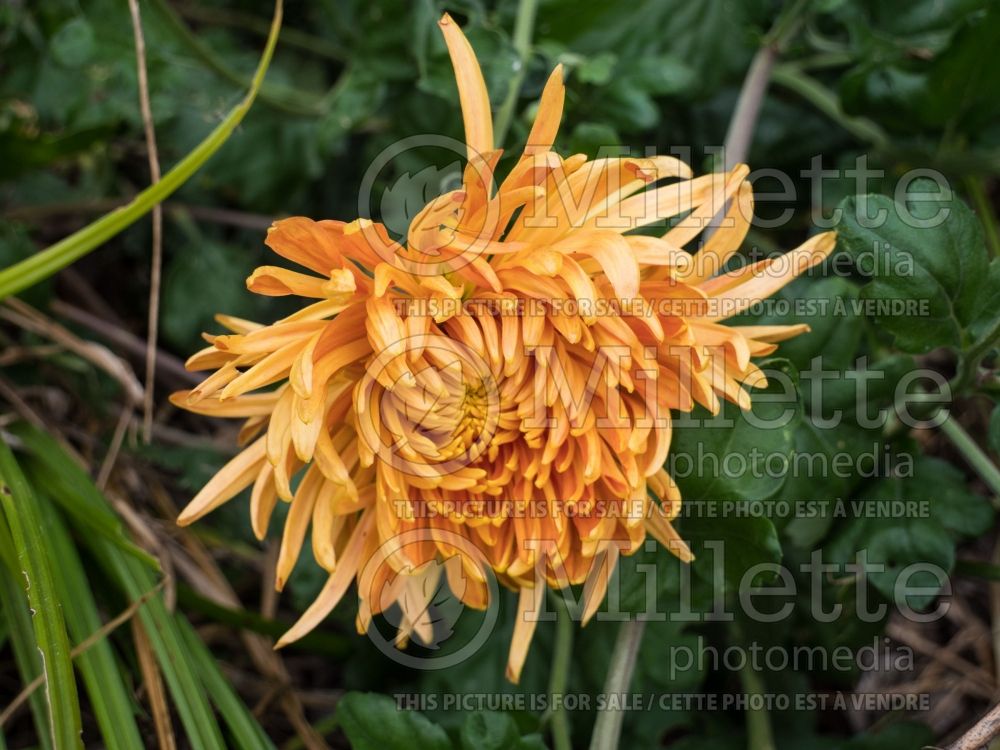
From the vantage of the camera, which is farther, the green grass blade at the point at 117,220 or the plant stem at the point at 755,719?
the plant stem at the point at 755,719

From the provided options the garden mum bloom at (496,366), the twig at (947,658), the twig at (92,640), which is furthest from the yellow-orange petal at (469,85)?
the twig at (947,658)

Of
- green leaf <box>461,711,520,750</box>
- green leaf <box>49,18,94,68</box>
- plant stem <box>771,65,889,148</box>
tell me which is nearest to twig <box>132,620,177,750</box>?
green leaf <box>461,711,520,750</box>

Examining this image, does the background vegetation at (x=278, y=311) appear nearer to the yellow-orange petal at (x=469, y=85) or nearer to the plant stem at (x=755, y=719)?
the plant stem at (x=755, y=719)

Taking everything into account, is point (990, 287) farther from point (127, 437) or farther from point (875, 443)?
point (127, 437)

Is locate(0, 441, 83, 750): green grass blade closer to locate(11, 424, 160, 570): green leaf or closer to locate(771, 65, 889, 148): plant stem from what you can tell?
locate(11, 424, 160, 570): green leaf

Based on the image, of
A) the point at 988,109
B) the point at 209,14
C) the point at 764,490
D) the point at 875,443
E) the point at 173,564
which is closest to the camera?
the point at 764,490

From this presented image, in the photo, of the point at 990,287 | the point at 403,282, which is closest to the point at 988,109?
the point at 990,287
